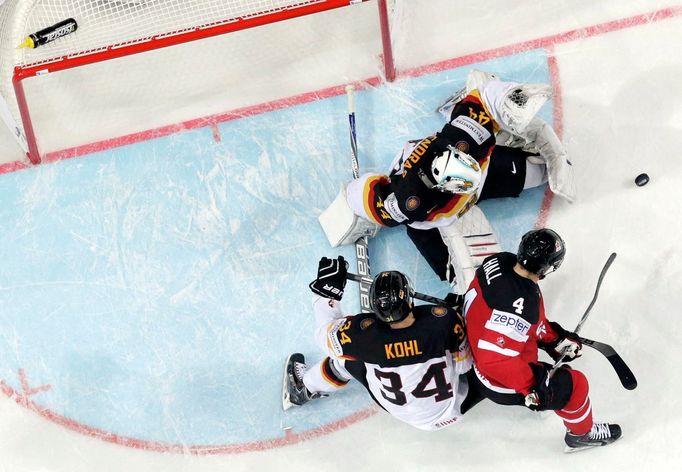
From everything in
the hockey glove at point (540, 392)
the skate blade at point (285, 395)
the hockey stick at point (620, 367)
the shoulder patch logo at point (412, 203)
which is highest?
the shoulder patch logo at point (412, 203)

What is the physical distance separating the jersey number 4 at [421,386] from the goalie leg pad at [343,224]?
0.97 meters

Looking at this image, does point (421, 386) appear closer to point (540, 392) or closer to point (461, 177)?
point (540, 392)

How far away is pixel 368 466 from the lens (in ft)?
12.5

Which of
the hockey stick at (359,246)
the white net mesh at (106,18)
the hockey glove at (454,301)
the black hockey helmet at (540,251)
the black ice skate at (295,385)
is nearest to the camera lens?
the black hockey helmet at (540,251)

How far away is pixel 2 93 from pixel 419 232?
2432 millimetres

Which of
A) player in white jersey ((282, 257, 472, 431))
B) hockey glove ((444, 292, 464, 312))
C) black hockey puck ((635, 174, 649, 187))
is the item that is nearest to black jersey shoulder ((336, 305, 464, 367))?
player in white jersey ((282, 257, 472, 431))

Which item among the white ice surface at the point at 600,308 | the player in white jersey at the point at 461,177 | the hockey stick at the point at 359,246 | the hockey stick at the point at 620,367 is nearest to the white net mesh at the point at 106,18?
the hockey stick at the point at 359,246

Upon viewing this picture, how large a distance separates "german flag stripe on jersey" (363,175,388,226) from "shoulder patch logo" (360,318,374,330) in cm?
65

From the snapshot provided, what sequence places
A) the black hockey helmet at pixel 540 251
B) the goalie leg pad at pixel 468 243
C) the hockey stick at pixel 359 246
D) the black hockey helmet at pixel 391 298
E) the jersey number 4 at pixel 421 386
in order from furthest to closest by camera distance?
the hockey stick at pixel 359 246 → the goalie leg pad at pixel 468 243 → the jersey number 4 at pixel 421 386 → the black hockey helmet at pixel 540 251 → the black hockey helmet at pixel 391 298

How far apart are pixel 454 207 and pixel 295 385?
1238mm

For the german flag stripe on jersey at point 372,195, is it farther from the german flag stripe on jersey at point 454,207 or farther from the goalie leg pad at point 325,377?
the goalie leg pad at point 325,377

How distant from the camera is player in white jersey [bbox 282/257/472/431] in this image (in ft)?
9.44

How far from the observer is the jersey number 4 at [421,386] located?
3.01 metres

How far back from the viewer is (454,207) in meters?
3.36
